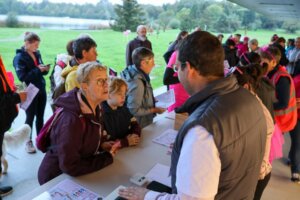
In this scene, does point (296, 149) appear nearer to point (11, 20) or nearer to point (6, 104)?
point (6, 104)

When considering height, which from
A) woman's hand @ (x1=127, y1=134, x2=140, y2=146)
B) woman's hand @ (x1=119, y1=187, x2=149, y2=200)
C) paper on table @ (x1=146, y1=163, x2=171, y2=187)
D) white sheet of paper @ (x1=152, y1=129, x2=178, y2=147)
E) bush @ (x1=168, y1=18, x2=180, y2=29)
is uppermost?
bush @ (x1=168, y1=18, x2=180, y2=29)

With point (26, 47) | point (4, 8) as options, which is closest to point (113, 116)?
point (26, 47)

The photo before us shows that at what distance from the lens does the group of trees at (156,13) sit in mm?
4209

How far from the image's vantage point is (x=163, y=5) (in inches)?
264

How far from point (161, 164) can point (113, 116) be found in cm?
55

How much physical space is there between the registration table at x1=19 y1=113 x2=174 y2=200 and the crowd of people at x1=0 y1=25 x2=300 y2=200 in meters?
0.05

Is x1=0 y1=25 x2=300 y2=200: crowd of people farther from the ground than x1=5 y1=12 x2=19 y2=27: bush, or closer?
closer

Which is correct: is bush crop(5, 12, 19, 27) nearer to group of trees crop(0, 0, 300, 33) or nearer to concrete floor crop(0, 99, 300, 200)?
group of trees crop(0, 0, 300, 33)

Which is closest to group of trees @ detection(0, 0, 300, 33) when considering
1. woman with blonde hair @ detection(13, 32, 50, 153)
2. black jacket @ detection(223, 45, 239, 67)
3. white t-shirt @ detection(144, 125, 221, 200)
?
woman with blonde hair @ detection(13, 32, 50, 153)

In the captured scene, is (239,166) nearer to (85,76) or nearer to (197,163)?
(197,163)

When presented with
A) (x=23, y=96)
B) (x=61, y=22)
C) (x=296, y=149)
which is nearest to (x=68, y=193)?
(x=23, y=96)

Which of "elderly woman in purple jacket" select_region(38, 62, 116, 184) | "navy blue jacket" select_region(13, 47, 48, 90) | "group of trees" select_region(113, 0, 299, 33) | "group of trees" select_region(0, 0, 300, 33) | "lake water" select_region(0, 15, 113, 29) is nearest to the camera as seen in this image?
"elderly woman in purple jacket" select_region(38, 62, 116, 184)

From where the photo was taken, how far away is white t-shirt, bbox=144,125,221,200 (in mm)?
751

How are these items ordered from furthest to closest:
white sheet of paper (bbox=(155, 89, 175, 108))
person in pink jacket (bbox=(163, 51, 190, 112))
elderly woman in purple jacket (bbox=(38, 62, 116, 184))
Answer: white sheet of paper (bbox=(155, 89, 175, 108)), person in pink jacket (bbox=(163, 51, 190, 112)), elderly woman in purple jacket (bbox=(38, 62, 116, 184))
